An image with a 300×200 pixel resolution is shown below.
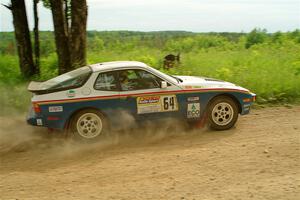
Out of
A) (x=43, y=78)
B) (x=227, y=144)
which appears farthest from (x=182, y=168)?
(x=43, y=78)

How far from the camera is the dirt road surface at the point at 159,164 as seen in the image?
495 cm

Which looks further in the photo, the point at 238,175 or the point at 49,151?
the point at 49,151

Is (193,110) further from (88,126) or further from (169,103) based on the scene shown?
(88,126)

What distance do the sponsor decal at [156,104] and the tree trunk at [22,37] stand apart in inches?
249

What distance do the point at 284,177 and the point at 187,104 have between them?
8.46 ft

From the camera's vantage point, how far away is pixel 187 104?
Result: 24.1 feet

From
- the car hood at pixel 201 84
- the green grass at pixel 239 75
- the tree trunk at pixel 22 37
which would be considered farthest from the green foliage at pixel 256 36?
the car hood at pixel 201 84

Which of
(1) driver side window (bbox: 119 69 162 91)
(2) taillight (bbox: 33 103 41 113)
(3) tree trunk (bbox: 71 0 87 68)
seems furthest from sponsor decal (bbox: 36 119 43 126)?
(3) tree trunk (bbox: 71 0 87 68)

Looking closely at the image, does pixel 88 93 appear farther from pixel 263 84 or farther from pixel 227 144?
pixel 263 84

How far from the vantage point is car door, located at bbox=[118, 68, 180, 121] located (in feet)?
23.4

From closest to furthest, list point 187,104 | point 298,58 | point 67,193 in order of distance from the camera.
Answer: point 67,193 → point 187,104 → point 298,58

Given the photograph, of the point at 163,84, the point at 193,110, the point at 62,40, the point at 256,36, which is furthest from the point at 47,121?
the point at 256,36

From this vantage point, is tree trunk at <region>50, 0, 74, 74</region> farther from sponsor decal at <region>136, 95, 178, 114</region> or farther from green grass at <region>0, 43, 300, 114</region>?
sponsor decal at <region>136, 95, 178, 114</region>

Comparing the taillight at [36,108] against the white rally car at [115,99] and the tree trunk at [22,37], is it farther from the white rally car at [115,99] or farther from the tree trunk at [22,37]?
the tree trunk at [22,37]
